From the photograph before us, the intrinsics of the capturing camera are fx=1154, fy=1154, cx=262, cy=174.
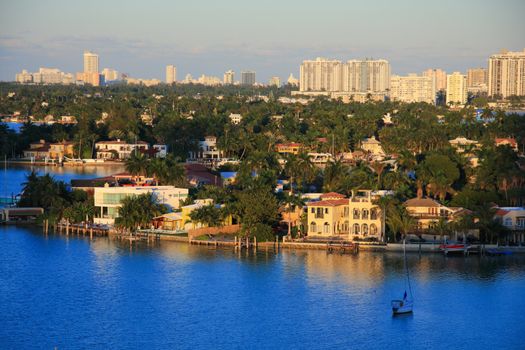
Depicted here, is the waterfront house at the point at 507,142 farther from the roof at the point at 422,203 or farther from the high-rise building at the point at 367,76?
the high-rise building at the point at 367,76

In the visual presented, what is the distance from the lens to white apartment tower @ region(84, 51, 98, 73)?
193750mm

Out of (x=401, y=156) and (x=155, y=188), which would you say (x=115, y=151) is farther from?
(x=155, y=188)

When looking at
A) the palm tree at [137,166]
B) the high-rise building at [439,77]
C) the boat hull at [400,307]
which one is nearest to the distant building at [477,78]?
the high-rise building at [439,77]

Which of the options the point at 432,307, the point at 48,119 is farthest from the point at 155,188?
the point at 48,119

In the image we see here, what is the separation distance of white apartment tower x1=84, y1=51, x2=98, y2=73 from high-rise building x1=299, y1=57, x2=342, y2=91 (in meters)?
56.9

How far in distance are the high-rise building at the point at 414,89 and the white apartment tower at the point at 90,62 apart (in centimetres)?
7804

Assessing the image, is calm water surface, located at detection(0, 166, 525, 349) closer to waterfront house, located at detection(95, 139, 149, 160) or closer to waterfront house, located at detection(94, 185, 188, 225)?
waterfront house, located at detection(94, 185, 188, 225)

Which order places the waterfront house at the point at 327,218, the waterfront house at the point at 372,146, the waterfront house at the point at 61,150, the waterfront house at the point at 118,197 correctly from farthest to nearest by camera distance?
the waterfront house at the point at 61,150
the waterfront house at the point at 372,146
the waterfront house at the point at 118,197
the waterfront house at the point at 327,218

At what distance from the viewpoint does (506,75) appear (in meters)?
125

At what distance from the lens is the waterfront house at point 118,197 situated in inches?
1348

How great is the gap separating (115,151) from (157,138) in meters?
3.81

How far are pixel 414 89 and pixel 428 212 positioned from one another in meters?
96.8

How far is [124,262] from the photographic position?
1143 inches

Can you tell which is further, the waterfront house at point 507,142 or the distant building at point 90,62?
the distant building at point 90,62
